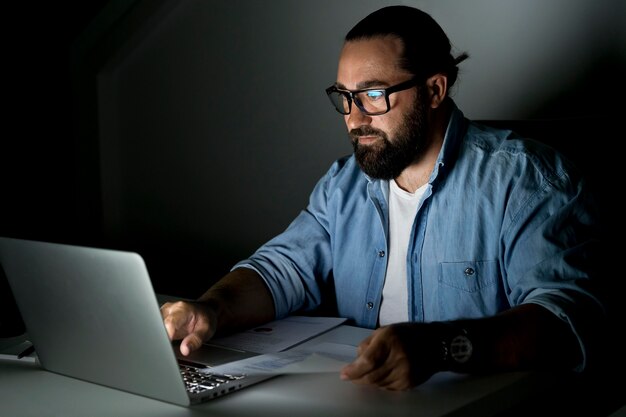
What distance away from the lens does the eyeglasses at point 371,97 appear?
1595 millimetres

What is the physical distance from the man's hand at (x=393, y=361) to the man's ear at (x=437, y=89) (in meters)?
0.73

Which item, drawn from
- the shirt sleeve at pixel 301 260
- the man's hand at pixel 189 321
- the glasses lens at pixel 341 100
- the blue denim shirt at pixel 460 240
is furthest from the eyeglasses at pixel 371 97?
the man's hand at pixel 189 321

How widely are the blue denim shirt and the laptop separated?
48cm

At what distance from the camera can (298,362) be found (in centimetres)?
118

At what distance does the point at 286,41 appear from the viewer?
2.67 m

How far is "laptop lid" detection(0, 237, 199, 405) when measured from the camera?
39.8 inches

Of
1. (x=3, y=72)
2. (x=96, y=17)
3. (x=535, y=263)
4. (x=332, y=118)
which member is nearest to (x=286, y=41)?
(x=332, y=118)

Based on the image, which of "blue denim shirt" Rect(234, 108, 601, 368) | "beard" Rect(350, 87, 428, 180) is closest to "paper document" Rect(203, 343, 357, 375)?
"blue denim shirt" Rect(234, 108, 601, 368)

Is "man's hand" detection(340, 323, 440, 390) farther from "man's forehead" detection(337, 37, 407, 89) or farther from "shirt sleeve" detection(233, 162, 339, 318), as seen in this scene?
"man's forehead" detection(337, 37, 407, 89)

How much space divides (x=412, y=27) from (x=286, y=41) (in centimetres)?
108

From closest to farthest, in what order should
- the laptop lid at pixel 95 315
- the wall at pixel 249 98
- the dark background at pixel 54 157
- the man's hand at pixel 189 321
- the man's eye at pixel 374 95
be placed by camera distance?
the laptop lid at pixel 95 315, the man's hand at pixel 189 321, the man's eye at pixel 374 95, the wall at pixel 249 98, the dark background at pixel 54 157

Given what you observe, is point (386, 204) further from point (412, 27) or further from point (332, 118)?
point (332, 118)

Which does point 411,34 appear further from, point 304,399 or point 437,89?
point 304,399

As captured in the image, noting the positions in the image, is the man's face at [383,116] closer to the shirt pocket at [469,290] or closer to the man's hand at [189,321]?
the shirt pocket at [469,290]
